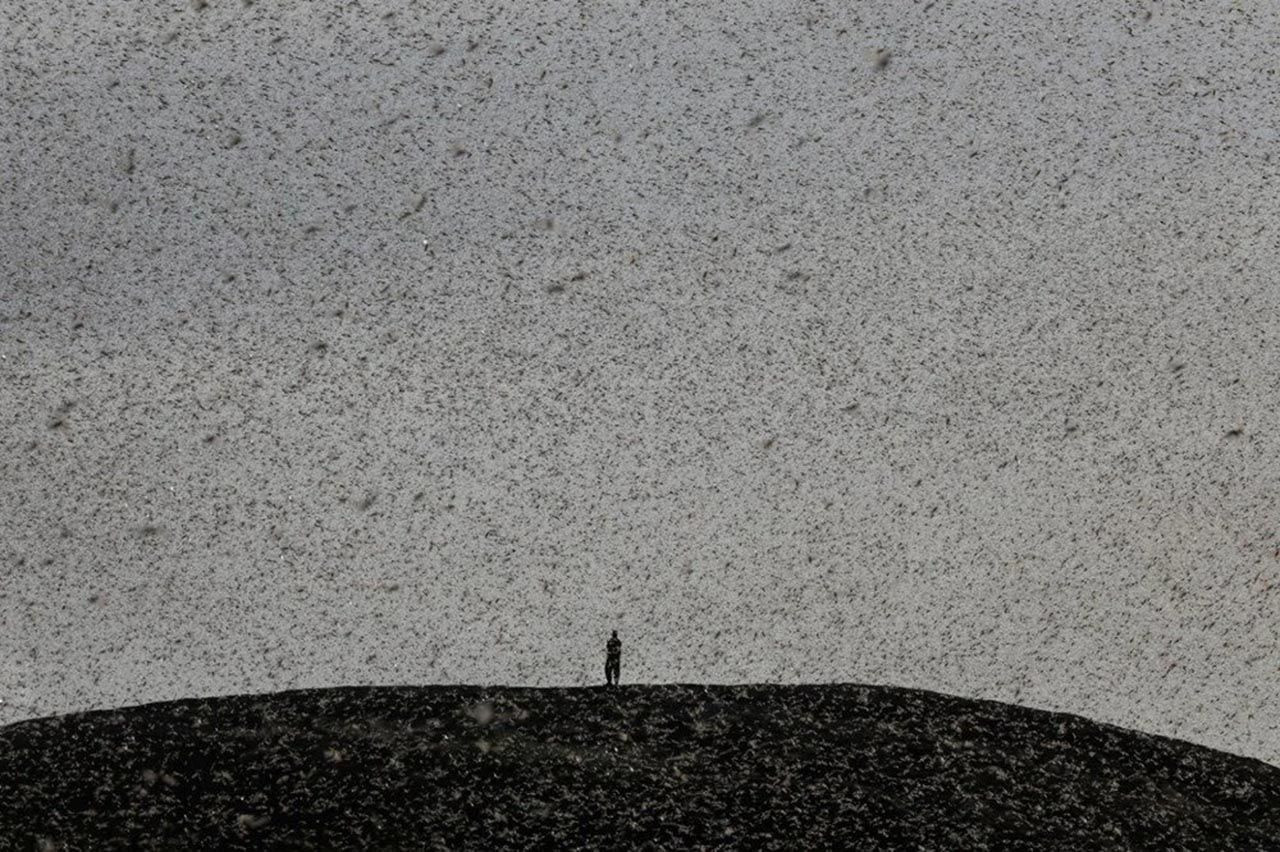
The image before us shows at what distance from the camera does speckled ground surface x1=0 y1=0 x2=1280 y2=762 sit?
1309 millimetres

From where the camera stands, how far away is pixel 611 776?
0.46 metres

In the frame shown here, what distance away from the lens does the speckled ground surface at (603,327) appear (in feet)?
4.29

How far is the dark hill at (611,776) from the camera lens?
1.44 ft

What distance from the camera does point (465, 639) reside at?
4.31 ft

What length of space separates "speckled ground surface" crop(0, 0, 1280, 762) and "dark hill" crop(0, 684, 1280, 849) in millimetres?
791

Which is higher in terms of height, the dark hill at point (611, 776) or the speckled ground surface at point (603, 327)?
the speckled ground surface at point (603, 327)

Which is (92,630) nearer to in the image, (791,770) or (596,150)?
(596,150)

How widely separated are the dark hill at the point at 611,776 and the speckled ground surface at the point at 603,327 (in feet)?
2.60

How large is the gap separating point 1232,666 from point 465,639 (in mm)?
710

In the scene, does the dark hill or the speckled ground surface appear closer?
the dark hill

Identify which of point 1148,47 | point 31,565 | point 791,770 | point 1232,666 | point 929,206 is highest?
point 1148,47

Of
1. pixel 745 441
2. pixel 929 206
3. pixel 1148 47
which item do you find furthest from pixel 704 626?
pixel 1148 47

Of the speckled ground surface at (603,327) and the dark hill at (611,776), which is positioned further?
the speckled ground surface at (603,327)

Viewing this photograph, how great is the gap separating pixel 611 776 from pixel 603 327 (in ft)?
2.89
